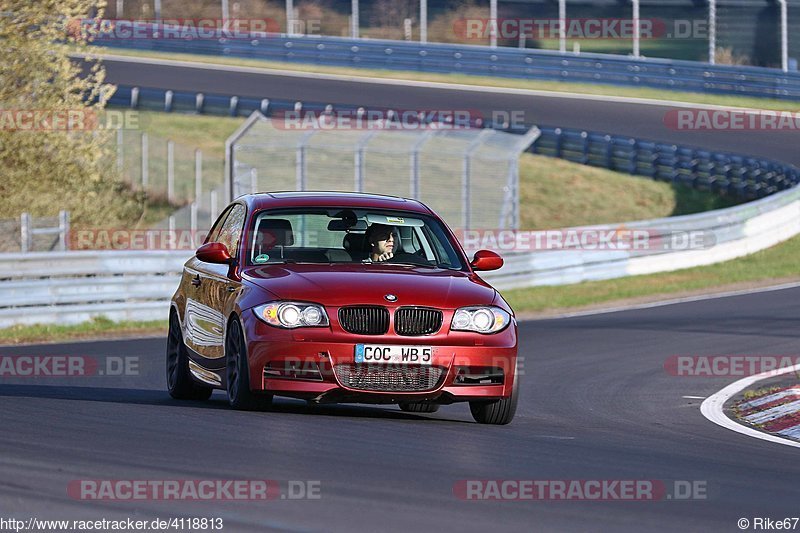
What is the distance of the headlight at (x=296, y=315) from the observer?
9.51 m

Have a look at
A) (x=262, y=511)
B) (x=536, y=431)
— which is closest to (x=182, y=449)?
(x=262, y=511)

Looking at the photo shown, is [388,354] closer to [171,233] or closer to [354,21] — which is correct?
[171,233]

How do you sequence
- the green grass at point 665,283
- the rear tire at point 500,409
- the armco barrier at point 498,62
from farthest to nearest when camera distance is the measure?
the armco barrier at point 498,62 < the green grass at point 665,283 < the rear tire at point 500,409

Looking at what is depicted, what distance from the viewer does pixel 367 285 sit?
966 centimetres

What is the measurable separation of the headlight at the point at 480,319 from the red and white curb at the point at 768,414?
1.85 metres

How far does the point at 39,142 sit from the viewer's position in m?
24.7

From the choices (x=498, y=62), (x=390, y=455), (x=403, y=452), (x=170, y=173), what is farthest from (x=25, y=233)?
(x=498, y=62)

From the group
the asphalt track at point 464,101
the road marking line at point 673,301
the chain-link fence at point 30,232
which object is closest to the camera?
the chain-link fence at point 30,232

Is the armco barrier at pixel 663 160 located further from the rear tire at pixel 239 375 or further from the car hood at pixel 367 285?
the rear tire at pixel 239 375

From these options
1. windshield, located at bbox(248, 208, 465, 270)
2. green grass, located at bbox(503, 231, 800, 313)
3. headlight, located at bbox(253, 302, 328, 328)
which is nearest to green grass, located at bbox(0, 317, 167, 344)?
green grass, located at bbox(503, 231, 800, 313)

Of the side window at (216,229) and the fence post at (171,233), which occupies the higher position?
the side window at (216,229)

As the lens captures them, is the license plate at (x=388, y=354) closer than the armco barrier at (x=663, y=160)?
Yes

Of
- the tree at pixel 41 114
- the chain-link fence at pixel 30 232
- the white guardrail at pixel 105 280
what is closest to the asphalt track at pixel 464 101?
the white guardrail at pixel 105 280

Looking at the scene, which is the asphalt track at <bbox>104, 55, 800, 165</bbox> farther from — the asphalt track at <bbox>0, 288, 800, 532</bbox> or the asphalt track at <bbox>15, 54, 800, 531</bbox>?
the asphalt track at <bbox>0, 288, 800, 532</bbox>
